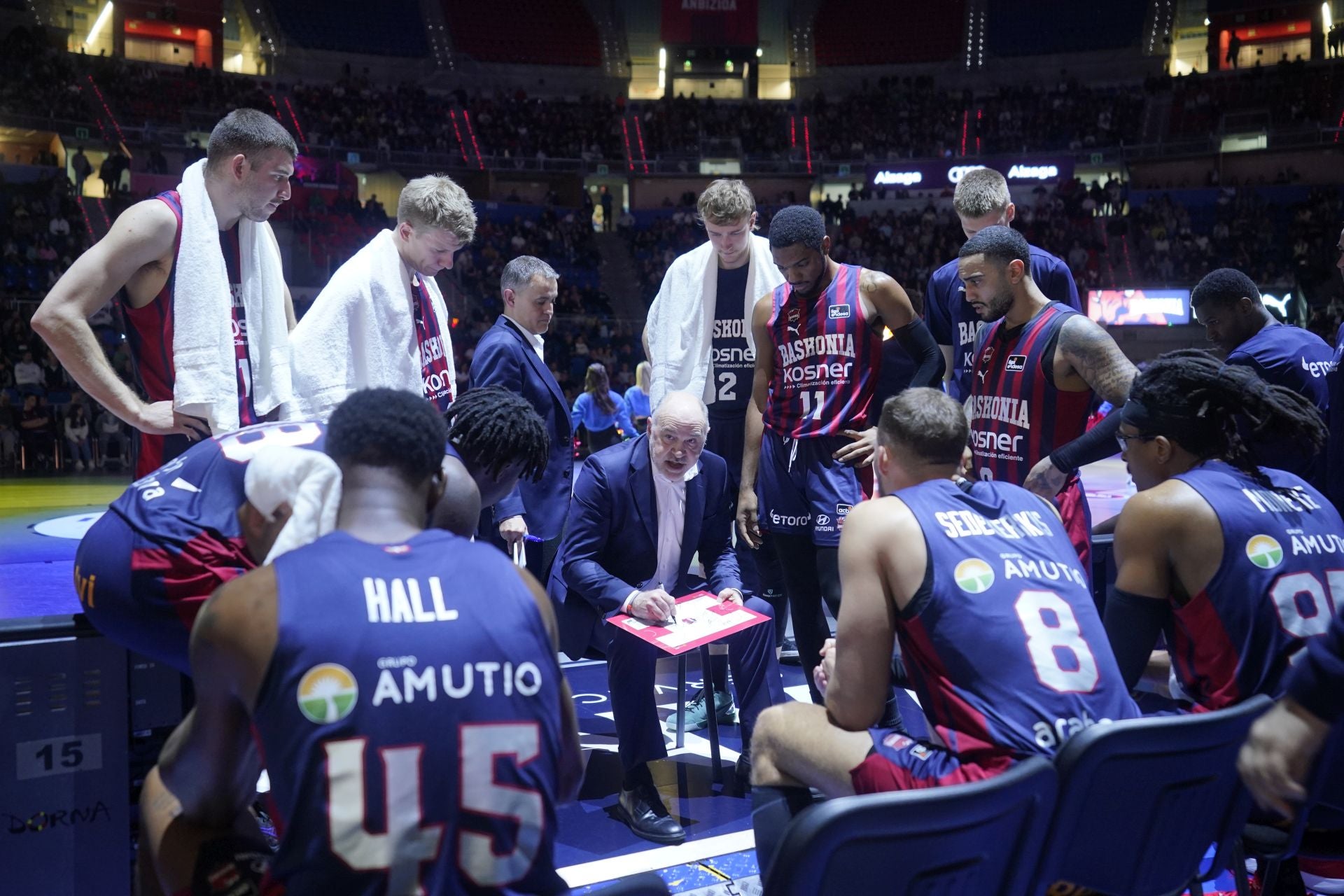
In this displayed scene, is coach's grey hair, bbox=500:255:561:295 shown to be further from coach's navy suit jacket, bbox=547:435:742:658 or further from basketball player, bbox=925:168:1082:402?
basketball player, bbox=925:168:1082:402

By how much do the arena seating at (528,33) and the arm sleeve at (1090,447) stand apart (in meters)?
27.5

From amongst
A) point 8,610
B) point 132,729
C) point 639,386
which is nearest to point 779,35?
point 639,386

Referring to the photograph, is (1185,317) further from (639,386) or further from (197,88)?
(197,88)

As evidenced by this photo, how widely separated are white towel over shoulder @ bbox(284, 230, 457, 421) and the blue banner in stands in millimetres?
22359

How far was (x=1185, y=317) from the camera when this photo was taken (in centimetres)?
2009

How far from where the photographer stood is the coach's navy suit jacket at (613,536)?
3.64 m

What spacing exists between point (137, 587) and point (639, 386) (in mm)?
8207

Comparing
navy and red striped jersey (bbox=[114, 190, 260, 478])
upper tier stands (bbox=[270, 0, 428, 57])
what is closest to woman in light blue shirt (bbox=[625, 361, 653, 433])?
navy and red striped jersey (bbox=[114, 190, 260, 478])

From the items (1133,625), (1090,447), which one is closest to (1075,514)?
(1090,447)

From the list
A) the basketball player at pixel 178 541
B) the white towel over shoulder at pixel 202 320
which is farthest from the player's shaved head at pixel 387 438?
the white towel over shoulder at pixel 202 320

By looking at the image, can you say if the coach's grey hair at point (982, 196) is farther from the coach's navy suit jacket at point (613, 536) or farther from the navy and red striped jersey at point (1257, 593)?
the navy and red striped jersey at point (1257, 593)

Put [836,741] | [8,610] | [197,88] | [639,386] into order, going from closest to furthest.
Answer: [836,741]
[8,610]
[639,386]
[197,88]

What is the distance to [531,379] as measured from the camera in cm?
420

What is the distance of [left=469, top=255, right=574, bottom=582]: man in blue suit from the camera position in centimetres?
418
